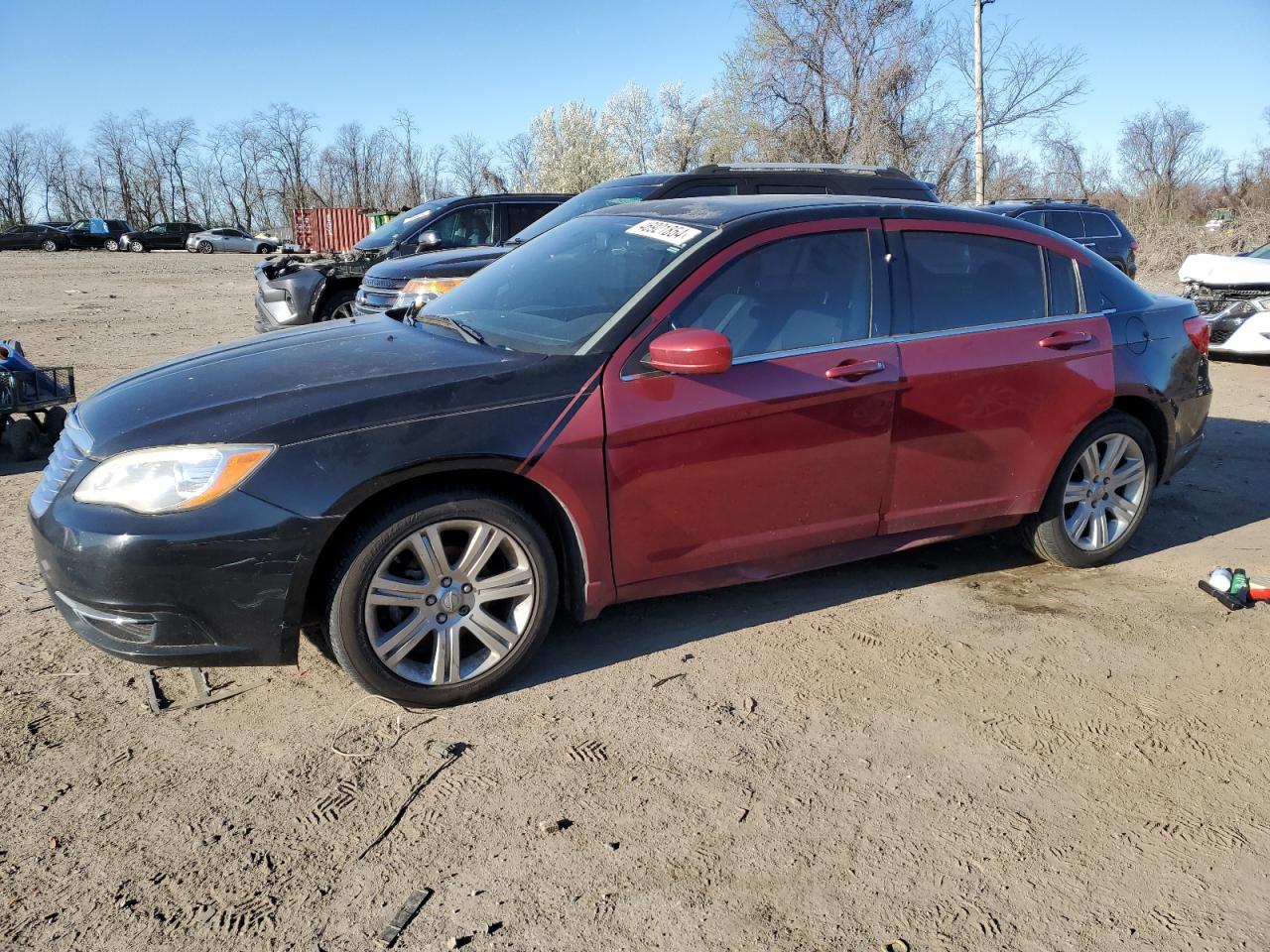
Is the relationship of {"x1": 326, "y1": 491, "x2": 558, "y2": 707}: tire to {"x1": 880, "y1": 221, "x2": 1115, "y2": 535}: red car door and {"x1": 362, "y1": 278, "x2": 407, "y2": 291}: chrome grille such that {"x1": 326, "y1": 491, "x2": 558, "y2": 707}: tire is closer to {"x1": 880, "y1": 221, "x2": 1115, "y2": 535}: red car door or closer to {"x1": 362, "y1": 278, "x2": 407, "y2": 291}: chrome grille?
{"x1": 880, "y1": 221, "x2": 1115, "y2": 535}: red car door

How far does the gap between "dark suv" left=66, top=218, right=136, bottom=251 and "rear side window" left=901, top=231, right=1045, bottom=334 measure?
49.3m

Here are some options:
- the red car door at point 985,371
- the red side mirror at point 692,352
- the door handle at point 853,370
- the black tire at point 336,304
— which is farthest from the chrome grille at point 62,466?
the black tire at point 336,304

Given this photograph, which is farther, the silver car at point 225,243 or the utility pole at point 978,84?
the silver car at point 225,243

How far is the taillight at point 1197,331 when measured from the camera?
16.3 feet

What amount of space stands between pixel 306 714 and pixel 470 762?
0.66 meters

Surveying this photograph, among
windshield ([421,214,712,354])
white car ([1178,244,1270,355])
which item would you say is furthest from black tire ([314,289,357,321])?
white car ([1178,244,1270,355])

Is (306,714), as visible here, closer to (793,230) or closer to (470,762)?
(470,762)

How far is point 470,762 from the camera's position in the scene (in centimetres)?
→ 309

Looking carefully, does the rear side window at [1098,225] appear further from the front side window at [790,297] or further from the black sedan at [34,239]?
the black sedan at [34,239]

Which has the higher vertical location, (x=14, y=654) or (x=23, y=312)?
(x=23, y=312)

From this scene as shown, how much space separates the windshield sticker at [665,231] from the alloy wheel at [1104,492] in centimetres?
217

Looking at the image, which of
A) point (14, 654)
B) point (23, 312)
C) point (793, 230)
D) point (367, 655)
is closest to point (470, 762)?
point (367, 655)

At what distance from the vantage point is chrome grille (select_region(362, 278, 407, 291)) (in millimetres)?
8750

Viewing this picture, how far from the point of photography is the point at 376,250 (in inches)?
442
